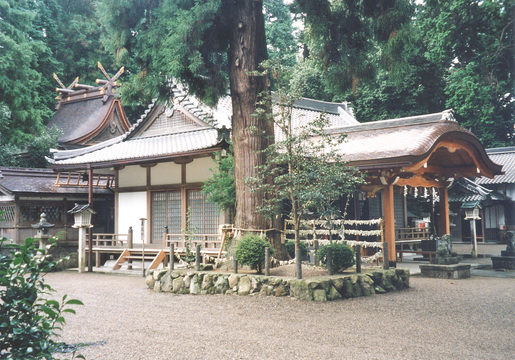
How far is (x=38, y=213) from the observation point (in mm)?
19188

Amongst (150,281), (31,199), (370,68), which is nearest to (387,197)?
(370,68)

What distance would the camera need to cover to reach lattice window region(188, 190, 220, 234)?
15656 mm

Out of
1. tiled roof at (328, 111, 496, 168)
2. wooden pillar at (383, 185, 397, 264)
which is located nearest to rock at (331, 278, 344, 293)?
tiled roof at (328, 111, 496, 168)

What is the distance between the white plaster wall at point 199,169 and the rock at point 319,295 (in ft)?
24.0

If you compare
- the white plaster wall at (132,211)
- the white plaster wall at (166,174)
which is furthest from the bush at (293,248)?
the white plaster wall at (132,211)

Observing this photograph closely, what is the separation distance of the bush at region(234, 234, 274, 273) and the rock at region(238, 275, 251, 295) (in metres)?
0.37

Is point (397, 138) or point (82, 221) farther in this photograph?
point (82, 221)

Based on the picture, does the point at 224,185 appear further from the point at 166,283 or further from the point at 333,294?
the point at 333,294

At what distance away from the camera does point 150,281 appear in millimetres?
11820

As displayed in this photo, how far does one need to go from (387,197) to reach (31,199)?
1281 centimetres

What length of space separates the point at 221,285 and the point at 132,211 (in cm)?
819

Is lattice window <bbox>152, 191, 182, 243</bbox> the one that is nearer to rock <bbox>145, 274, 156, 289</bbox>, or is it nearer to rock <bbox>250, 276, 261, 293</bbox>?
rock <bbox>145, 274, 156, 289</bbox>

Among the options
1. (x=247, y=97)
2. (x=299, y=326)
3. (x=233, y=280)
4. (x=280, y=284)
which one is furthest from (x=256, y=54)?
(x=299, y=326)

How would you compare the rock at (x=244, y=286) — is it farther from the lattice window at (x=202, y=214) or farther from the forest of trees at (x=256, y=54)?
the lattice window at (x=202, y=214)
